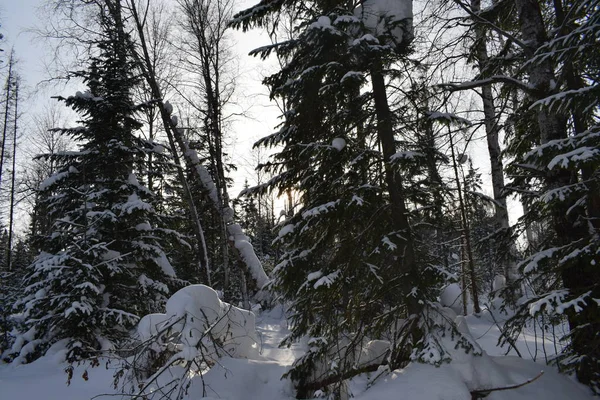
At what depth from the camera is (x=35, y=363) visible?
Answer: 7.88m

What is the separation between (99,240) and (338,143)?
7340mm

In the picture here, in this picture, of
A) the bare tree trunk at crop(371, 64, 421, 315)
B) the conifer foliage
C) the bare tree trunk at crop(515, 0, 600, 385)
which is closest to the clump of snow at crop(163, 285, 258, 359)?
the bare tree trunk at crop(371, 64, 421, 315)

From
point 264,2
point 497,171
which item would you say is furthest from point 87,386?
point 497,171

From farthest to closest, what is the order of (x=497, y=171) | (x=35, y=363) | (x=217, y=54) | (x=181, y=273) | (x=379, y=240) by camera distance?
(x=181, y=273)
(x=217, y=54)
(x=497, y=171)
(x=35, y=363)
(x=379, y=240)

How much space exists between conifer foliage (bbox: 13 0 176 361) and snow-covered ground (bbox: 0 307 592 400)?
989 mm

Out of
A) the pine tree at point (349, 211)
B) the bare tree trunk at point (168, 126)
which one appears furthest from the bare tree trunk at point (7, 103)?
the pine tree at point (349, 211)

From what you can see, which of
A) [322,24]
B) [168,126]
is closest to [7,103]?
[168,126]

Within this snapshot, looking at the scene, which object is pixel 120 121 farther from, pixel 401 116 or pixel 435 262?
pixel 435 262

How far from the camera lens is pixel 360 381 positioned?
5.82 metres

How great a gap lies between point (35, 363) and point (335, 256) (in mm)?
7622

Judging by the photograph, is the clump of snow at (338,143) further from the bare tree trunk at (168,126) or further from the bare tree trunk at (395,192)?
the bare tree trunk at (168,126)

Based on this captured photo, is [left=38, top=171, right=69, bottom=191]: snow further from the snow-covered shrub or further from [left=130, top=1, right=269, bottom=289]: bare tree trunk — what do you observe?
the snow-covered shrub

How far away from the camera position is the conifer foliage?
814cm

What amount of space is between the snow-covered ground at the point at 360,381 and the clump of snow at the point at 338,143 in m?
3.04
